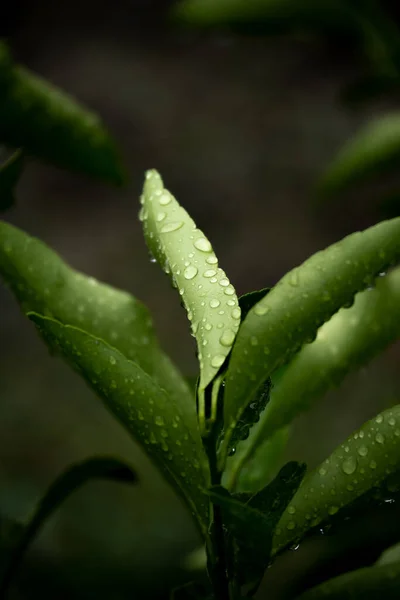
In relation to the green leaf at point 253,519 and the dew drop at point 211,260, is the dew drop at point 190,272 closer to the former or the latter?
the dew drop at point 211,260

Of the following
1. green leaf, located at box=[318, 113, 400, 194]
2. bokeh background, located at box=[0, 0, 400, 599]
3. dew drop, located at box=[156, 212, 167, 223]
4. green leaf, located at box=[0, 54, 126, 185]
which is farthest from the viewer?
bokeh background, located at box=[0, 0, 400, 599]

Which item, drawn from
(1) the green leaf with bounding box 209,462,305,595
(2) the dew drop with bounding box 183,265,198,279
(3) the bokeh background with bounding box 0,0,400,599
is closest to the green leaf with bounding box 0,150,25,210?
(2) the dew drop with bounding box 183,265,198,279

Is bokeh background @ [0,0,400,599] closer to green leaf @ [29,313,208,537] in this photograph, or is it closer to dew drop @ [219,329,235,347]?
green leaf @ [29,313,208,537]

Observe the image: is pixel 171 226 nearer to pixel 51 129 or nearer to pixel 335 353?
pixel 335 353

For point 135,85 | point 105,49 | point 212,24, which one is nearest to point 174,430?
point 212,24

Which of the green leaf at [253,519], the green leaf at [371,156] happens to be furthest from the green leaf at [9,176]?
the green leaf at [371,156]
